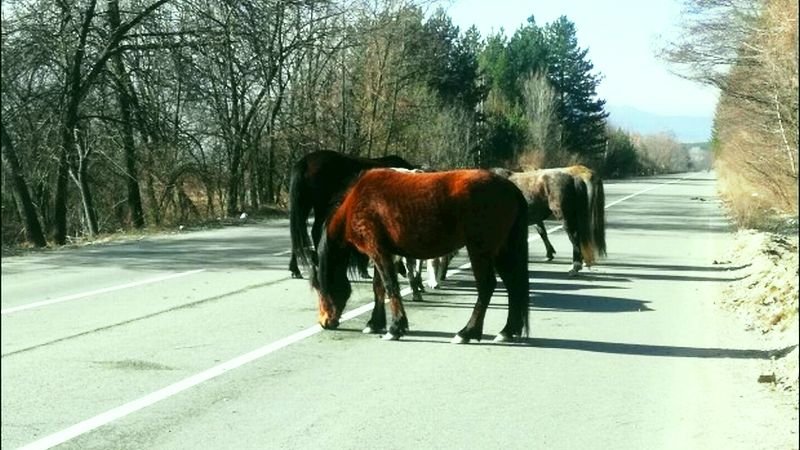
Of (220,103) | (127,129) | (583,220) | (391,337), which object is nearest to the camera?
(391,337)

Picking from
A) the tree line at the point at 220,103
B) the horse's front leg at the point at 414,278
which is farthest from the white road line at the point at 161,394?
the tree line at the point at 220,103

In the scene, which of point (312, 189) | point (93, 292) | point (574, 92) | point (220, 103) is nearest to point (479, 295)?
point (312, 189)

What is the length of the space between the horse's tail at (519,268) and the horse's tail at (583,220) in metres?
Result: 6.09

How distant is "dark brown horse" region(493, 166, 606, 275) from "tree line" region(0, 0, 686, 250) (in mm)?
8693

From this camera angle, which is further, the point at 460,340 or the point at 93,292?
the point at 93,292

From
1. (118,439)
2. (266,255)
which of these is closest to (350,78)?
(266,255)

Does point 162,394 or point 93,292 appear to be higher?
point 93,292

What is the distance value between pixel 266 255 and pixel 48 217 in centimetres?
1272

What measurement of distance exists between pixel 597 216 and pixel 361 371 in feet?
28.2

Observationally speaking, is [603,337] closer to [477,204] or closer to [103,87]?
[477,204]

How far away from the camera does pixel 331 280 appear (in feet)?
31.9

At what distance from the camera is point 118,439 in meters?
5.98

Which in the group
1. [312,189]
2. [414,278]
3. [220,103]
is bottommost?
[414,278]

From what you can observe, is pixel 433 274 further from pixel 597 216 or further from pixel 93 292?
pixel 93 292
